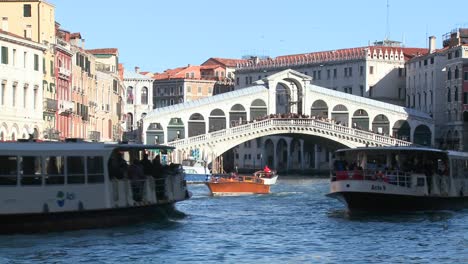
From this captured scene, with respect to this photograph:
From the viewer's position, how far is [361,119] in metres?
75.3

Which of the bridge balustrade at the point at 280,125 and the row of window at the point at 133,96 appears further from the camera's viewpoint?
the row of window at the point at 133,96

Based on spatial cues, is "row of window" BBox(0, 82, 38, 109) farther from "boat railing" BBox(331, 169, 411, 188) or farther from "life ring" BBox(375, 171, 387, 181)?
"life ring" BBox(375, 171, 387, 181)

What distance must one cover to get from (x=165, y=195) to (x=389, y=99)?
213 ft

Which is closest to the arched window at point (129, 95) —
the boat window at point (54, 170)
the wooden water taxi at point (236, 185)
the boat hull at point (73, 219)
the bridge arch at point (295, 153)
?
the bridge arch at point (295, 153)

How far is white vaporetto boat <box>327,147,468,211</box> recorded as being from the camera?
100 feet

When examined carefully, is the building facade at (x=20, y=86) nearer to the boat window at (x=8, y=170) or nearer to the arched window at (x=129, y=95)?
the boat window at (x=8, y=170)

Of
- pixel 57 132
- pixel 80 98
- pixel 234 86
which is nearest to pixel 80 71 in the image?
pixel 80 98

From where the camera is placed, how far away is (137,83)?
10338cm

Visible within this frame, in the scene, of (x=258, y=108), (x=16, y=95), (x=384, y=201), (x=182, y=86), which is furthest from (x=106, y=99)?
(x=182, y=86)

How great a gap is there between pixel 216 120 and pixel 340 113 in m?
7.29

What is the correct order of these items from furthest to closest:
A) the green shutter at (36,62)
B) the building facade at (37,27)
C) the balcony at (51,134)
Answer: the building facade at (37,27) < the green shutter at (36,62) < the balcony at (51,134)

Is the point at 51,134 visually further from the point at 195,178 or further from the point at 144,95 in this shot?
the point at 144,95

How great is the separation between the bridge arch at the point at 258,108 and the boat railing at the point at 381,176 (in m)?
44.2

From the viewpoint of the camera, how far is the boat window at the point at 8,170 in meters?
24.1
